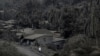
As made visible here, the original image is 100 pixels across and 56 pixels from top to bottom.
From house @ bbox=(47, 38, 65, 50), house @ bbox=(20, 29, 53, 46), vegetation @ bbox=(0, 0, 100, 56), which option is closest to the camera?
vegetation @ bbox=(0, 0, 100, 56)

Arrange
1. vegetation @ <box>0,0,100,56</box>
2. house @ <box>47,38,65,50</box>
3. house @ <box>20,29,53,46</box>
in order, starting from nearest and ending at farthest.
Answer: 1. vegetation @ <box>0,0,100,56</box>
2. house @ <box>47,38,65,50</box>
3. house @ <box>20,29,53,46</box>

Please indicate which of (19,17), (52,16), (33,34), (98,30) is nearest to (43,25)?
(52,16)

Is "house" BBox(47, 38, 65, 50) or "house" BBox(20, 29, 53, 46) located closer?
"house" BBox(47, 38, 65, 50)

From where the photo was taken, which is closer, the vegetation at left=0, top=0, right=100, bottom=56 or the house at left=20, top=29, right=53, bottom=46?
the vegetation at left=0, top=0, right=100, bottom=56

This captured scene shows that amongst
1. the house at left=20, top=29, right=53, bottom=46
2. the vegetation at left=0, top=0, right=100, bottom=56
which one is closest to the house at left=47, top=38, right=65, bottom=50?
the house at left=20, top=29, right=53, bottom=46

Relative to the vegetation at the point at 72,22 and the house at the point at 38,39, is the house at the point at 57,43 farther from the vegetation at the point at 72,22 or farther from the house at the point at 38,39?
the vegetation at the point at 72,22

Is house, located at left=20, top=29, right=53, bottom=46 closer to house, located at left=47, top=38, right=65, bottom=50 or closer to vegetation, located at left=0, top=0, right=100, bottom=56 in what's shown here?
house, located at left=47, top=38, right=65, bottom=50

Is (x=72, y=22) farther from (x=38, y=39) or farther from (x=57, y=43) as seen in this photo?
(x=38, y=39)

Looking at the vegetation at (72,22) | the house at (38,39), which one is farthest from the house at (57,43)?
the vegetation at (72,22)

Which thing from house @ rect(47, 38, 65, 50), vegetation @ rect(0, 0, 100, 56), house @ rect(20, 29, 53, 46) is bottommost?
house @ rect(47, 38, 65, 50)

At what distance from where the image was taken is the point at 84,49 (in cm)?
1420

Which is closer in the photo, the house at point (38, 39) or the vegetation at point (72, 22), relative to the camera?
the vegetation at point (72, 22)

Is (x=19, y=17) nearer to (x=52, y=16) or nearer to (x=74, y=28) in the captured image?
(x=52, y=16)

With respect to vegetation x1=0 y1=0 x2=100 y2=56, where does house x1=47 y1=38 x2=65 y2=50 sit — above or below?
below
